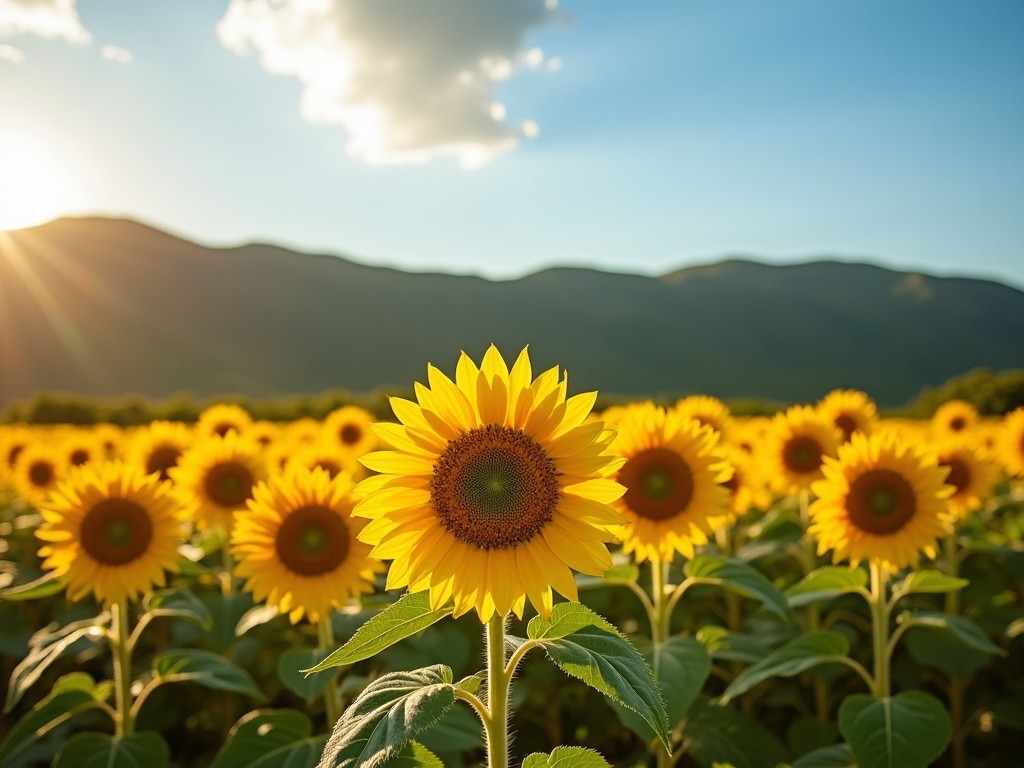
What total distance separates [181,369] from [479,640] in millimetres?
136850

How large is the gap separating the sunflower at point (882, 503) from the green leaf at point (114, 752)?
3648 mm

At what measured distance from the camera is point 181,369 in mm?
131375

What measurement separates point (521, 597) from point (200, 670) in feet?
7.96

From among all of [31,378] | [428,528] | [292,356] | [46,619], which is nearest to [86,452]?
[46,619]

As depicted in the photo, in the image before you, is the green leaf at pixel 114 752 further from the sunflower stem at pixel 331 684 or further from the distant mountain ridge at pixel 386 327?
the distant mountain ridge at pixel 386 327

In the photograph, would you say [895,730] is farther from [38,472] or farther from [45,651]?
[38,472]

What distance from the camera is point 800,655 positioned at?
151 inches

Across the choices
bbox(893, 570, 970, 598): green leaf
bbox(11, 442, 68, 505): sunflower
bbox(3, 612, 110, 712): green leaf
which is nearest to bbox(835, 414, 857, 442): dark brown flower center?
bbox(893, 570, 970, 598): green leaf

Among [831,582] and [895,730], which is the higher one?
[831,582]

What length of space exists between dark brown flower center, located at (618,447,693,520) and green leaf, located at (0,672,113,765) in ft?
9.76

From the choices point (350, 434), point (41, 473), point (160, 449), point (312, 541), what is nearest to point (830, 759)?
point (312, 541)

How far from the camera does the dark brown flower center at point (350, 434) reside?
9.52 m

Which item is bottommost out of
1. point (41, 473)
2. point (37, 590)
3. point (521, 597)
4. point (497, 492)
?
point (41, 473)

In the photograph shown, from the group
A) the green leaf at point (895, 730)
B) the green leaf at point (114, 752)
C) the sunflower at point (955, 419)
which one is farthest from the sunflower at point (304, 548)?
the sunflower at point (955, 419)
